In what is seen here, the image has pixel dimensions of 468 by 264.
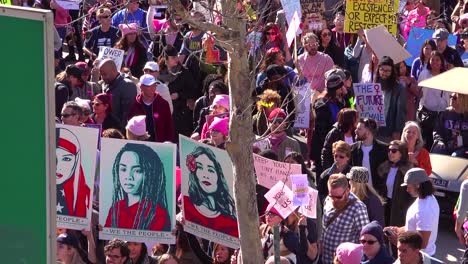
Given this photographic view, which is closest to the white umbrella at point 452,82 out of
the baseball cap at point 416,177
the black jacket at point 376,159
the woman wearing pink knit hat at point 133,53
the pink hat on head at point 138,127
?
the black jacket at point 376,159

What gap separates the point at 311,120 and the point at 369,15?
2445 mm

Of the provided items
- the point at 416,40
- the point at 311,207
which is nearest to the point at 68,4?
the point at 416,40

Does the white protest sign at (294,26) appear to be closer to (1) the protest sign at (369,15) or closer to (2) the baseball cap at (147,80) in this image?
(1) the protest sign at (369,15)

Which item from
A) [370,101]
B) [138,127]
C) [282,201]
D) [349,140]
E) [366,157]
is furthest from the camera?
[370,101]

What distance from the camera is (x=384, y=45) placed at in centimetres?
1422

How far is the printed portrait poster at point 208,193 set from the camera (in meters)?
9.19

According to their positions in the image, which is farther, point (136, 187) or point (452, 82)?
point (452, 82)

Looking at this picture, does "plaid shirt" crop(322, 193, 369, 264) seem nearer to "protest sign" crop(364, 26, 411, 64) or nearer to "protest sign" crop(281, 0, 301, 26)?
"protest sign" crop(364, 26, 411, 64)

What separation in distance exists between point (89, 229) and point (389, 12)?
6.90 meters

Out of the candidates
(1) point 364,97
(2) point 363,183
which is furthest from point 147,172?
(1) point 364,97

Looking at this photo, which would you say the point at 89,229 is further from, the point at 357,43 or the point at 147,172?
the point at 357,43

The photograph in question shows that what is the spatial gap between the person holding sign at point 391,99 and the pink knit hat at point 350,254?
4555 millimetres

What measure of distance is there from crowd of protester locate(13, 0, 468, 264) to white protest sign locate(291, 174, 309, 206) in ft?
0.65

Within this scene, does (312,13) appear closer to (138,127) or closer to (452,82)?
(452,82)
